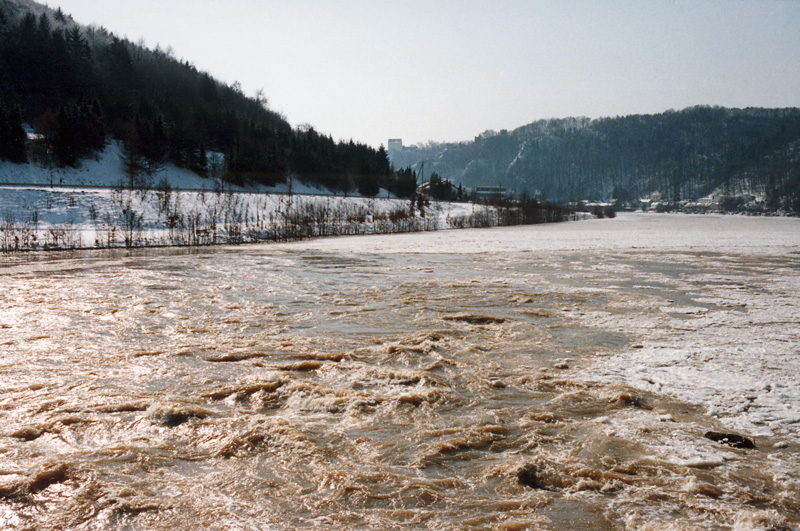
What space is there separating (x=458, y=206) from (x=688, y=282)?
6482 centimetres

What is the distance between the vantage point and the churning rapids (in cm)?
488

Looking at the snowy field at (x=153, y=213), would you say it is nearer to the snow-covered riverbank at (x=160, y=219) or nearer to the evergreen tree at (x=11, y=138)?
the snow-covered riverbank at (x=160, y=219)

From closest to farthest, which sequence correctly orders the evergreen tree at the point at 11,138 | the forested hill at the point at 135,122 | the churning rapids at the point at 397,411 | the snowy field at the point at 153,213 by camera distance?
the churning rapids at the point at 397,411
the snowy field at the point at 153,213
the evergreen tree at the point at 11,138
the forested hill at the point at 135,122

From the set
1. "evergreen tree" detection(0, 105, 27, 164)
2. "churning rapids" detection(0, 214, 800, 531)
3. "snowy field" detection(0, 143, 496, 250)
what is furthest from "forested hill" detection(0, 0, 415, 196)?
"churning rapids" detection(0, 214, 800, 531)

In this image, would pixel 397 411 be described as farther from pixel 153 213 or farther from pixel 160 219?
pixel 153 213

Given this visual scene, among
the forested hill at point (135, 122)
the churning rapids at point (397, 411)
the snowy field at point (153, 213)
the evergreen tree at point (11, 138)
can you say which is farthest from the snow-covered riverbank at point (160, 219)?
the churning rapids at point (397, 411)

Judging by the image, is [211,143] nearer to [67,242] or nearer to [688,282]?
[67,242]

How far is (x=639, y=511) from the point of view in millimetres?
4789

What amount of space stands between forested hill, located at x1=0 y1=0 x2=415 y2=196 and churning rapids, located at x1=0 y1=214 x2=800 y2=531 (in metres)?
48.9

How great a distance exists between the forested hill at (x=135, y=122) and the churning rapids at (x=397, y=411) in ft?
160

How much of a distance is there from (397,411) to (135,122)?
67773 mm

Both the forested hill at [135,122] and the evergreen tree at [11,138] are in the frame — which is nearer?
the evergreen tree at [11,138]

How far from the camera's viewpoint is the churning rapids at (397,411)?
16.0ft

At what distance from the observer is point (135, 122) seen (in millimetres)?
63719
